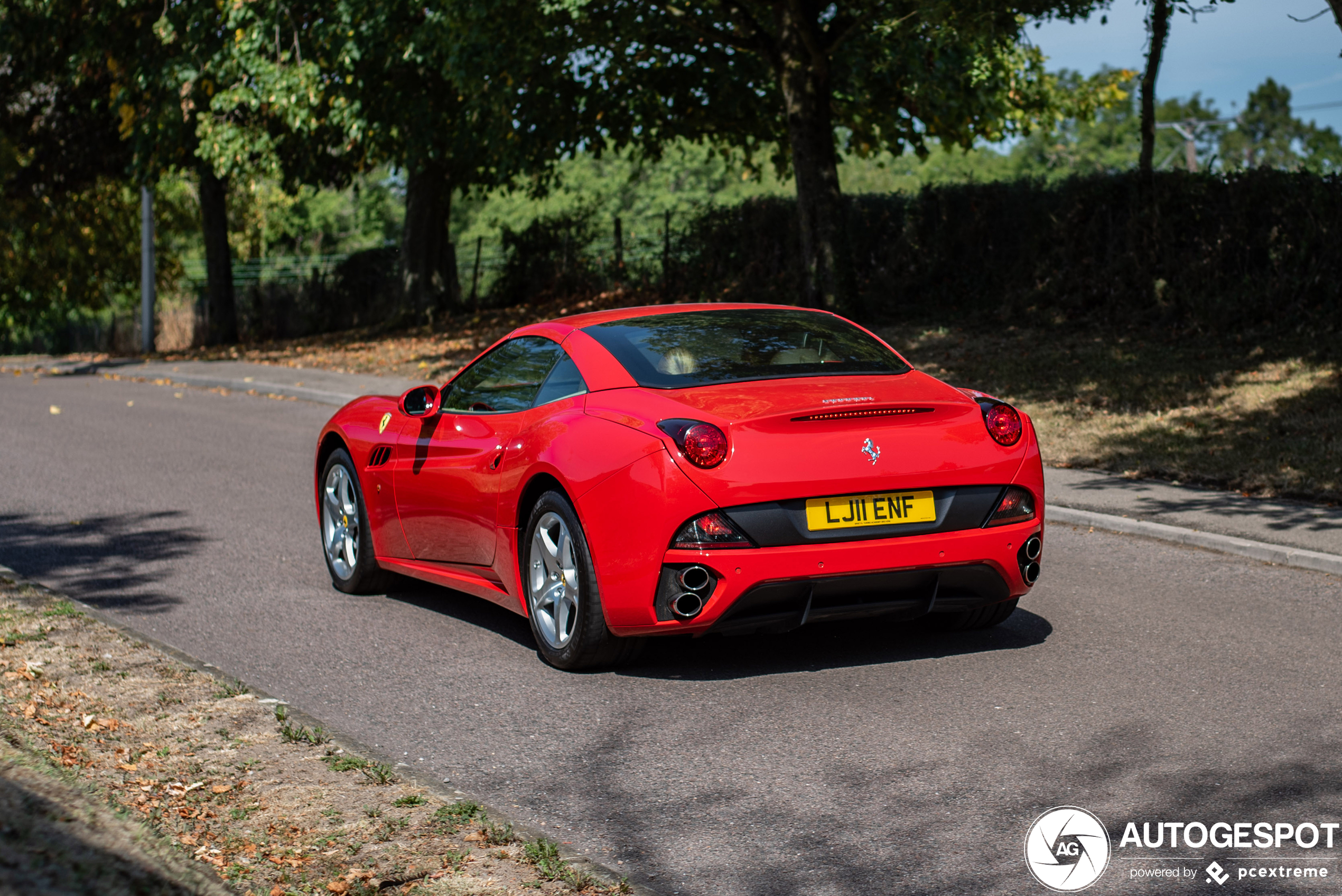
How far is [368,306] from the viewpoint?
34.0 metres

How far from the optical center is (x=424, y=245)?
97.5 feet

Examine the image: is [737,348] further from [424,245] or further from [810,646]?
[424,245]

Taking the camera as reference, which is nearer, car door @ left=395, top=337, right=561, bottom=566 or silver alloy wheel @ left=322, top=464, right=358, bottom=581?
car door @ left=395, top=337, right=561, bottom=566

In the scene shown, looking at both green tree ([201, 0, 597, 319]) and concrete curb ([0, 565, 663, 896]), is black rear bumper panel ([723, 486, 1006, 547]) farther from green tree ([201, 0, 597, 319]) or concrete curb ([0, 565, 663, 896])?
green tree ([201, 0, 597, 319])

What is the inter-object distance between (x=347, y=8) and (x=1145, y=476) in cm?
1566

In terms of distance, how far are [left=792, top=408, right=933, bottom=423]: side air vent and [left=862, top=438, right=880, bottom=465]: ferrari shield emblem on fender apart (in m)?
0.12

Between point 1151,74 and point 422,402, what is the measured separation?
14141mm

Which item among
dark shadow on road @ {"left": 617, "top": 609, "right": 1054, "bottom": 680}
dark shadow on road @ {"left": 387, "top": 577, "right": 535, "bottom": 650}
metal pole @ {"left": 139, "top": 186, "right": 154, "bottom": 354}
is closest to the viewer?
dark shadow on road @ {"left": 617, "top": 609, "right": 1054, "bottom": 680}

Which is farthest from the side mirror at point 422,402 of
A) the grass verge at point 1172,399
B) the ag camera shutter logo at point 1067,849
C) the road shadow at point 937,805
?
the grass verge at point 1172,399

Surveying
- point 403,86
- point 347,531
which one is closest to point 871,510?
point 347,531

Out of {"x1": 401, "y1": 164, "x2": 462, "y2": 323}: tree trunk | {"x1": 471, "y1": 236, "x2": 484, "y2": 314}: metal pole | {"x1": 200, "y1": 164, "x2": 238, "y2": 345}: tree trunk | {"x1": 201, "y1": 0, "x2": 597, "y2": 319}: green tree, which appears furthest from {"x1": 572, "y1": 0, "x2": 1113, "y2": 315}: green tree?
{"x1": 200, "y1": 164, "x2": 238, "y2": 345}: tree trunk

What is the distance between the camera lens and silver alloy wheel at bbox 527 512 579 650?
5.76 meters

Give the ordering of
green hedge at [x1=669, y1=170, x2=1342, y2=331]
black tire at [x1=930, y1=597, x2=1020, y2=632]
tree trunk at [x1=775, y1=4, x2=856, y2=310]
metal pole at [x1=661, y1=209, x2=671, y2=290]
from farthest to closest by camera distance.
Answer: metal pole at [x1=661, y1=209, x2=671, y2=290] < tree trunk at [x1=775, y1=4, x2=856, y2=310] < green hedge at [x1=669, y1=170, x2=1342, y2=331] < black tire at [x1=930, y1=597, x2=1020, y2=632]

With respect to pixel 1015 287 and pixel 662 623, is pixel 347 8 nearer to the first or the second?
pixel 1015 287
